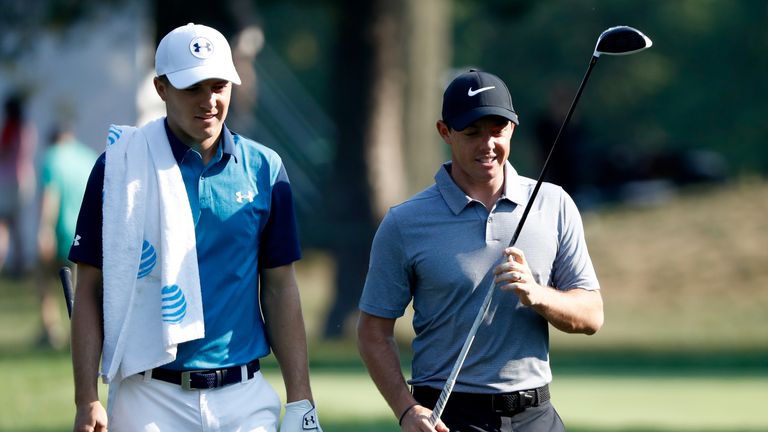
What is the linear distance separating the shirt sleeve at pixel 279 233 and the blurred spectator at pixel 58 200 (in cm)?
1045

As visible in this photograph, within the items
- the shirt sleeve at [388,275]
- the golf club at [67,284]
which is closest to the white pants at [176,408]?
the golf club at [67,284]

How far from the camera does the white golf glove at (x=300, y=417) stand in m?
5.86

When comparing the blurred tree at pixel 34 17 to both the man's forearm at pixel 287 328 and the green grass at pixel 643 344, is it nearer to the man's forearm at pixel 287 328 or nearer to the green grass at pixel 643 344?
the green grass at pixel 643 344

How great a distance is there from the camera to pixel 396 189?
2114 cm

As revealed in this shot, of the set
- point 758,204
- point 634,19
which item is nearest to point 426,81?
point 758,204

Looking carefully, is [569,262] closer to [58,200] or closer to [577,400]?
[577,400]

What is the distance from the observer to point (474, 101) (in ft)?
19.1

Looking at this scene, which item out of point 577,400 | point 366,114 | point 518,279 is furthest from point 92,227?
point 366,114

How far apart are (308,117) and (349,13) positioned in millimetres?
14788

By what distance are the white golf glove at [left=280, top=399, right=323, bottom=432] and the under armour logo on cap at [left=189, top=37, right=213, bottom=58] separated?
4.11 ft

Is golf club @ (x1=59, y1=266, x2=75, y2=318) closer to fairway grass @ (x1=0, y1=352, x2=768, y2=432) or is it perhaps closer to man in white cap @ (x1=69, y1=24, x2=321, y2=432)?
man in white cap @ (x1=69, y1=24, x2=321, y2=432)

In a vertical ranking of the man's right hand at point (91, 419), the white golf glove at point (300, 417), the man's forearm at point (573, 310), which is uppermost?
the man's forearm at point (573, 310)

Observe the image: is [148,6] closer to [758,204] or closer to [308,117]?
[758,204]

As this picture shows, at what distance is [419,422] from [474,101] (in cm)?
112
